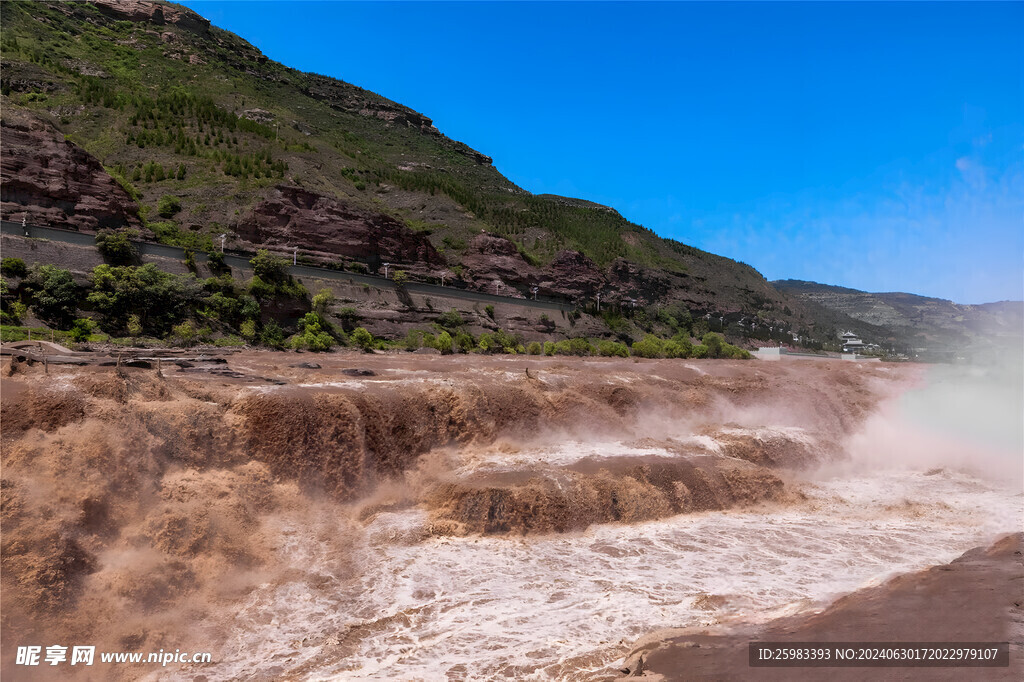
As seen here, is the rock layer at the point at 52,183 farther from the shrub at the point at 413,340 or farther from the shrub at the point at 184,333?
the shrub at the point at 413,340

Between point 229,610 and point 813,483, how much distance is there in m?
15.6

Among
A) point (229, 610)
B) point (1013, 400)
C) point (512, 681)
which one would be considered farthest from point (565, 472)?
point (1013, 400)

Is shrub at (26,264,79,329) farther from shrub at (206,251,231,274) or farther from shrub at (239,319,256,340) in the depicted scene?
shrub at (206,251,231,274)

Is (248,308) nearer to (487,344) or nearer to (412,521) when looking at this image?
(487,344)

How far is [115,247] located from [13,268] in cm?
454

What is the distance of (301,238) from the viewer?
36250mm

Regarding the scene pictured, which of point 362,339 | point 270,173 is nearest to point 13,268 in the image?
point 362,339

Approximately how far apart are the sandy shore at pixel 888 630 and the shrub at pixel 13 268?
2732 cm

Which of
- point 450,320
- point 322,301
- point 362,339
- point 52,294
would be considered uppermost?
point 322,301

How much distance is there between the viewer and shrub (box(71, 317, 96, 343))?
21359mm

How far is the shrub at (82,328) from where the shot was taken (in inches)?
841

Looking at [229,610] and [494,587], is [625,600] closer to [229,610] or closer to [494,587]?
[494,587]

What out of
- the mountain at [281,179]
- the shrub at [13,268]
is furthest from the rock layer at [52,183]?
the shrub at [13,268]

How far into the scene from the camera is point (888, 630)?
22.9 ft
